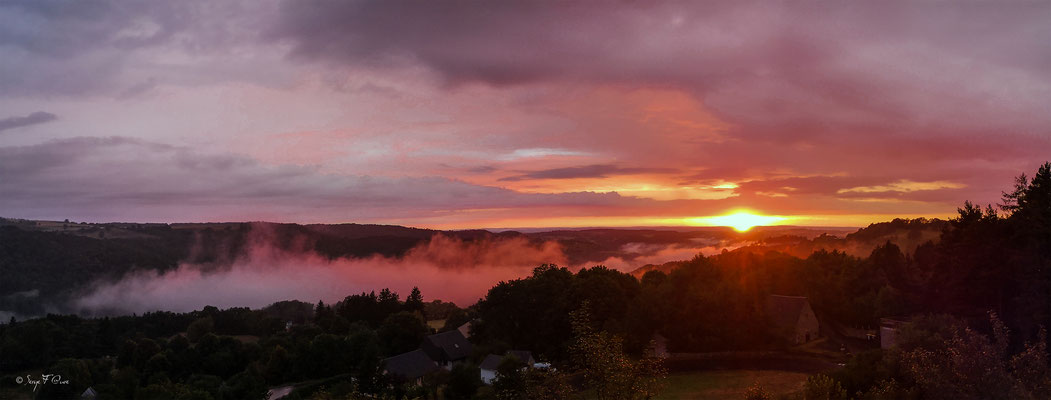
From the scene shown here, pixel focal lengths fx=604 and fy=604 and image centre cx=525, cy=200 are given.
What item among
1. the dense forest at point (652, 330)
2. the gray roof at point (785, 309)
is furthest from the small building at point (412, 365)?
the gray roof at point (785, 309)

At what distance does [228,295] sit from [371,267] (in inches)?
2300

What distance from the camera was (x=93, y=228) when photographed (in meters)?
145

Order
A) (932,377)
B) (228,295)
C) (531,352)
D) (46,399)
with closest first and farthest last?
1. (932,377)
2. (531,352)
3. (46,399)
4. (228,295)

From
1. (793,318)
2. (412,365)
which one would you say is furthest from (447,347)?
(793,318)

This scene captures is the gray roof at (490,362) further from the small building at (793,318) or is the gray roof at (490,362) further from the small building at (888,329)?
the small building at (888,329)

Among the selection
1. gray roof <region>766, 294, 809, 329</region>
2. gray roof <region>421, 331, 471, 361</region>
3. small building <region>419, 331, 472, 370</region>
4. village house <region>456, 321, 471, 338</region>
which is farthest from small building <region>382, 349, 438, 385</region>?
gray roof <region>766, 294, 809, 329</region>

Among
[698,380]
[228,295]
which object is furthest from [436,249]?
[698,380]

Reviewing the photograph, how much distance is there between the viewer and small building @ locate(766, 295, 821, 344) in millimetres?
42594

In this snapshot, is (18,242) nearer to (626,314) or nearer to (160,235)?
(160,235)

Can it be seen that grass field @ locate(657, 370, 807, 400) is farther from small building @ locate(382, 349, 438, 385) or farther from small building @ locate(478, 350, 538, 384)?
small building @ locate(382, 349, 438, 385)

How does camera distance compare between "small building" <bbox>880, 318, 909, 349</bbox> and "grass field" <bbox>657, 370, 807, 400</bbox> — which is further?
"small building" <bbox>880, 318, 909, 349</bbox>

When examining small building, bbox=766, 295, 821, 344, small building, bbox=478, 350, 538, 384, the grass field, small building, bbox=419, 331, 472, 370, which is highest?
small building, bbox=766, 295, 821, 344

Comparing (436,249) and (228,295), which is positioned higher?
(436,249)

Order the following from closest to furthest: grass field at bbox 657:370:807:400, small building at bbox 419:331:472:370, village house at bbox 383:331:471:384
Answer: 1. grass field at bbox 657:370:807:400
2. village house at bbox 383:331:471:384
3. small building at bbox 419:331:472:370
